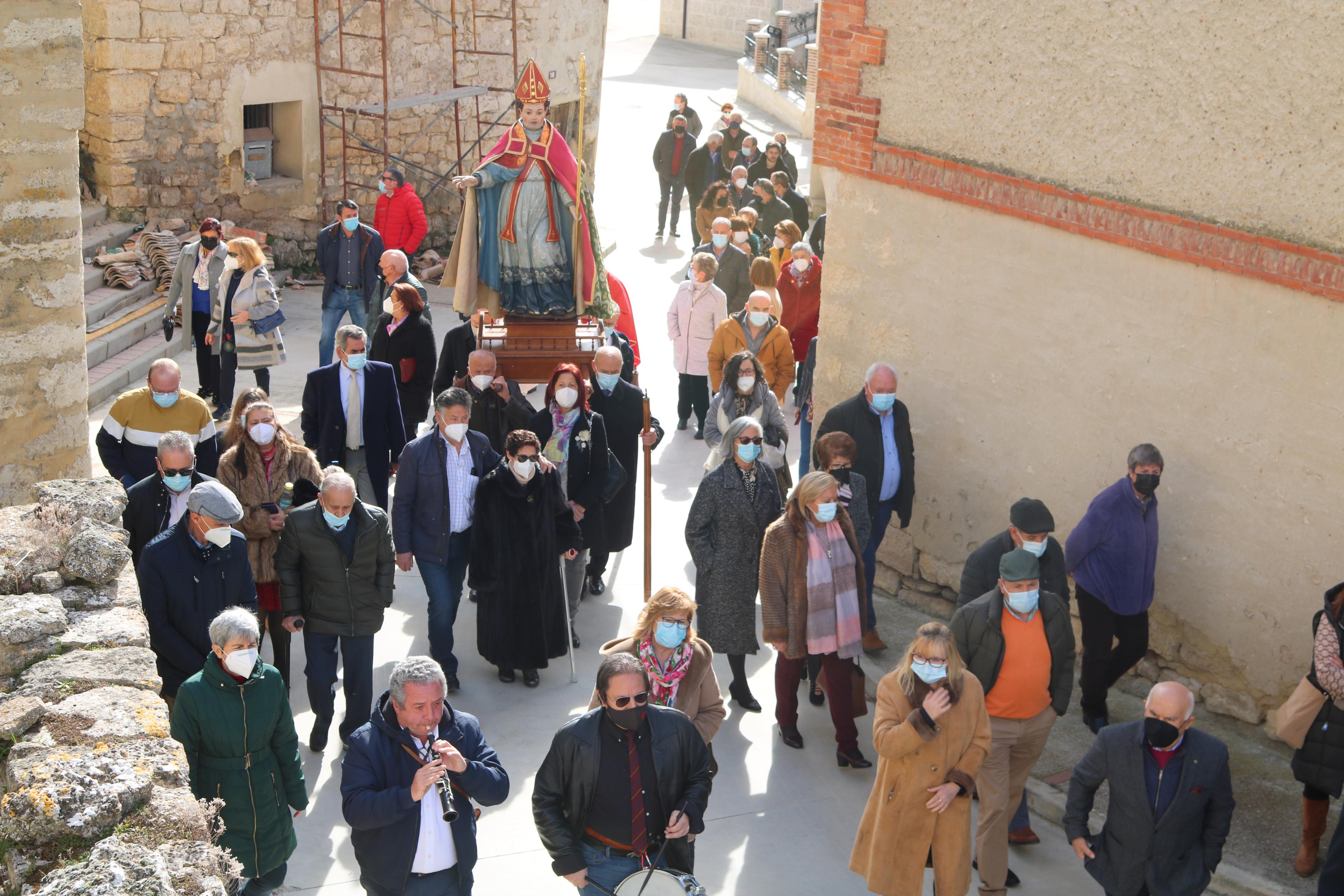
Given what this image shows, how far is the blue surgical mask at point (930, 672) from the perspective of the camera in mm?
5590

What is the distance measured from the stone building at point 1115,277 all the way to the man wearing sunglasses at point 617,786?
12.2 feet

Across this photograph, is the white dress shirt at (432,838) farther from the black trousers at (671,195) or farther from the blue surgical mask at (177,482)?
the black trousers at (671,195)

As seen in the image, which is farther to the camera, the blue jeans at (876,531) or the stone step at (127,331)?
the stone step at (127,331)

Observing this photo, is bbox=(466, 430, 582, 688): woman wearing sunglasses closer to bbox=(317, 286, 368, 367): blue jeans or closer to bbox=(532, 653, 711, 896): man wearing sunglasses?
bbox=(532, 653, 711, 896): man wearing sunglasses

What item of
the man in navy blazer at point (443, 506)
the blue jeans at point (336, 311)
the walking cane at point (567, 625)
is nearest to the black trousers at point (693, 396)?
the blue jeans at point (336, 311)

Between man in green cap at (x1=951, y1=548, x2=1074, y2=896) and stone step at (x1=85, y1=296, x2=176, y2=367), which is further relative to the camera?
stone step at (x1=85, y1=296, x2=176, y2=367)

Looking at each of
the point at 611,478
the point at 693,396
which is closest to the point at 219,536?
the point at 611,478

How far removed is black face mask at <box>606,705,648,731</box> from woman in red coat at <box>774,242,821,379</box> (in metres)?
6.95

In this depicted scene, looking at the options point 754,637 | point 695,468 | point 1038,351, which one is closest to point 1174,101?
point 1038,351

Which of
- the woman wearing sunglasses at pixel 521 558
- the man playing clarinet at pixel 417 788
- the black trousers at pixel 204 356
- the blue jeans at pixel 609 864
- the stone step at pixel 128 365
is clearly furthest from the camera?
the stone step at pixel 128 365

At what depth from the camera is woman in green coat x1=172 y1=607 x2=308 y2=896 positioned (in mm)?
5172

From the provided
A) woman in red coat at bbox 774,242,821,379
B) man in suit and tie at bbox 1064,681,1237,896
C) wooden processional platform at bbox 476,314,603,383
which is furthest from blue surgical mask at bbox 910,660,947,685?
woman in red coat at bbox 774,242,821,379

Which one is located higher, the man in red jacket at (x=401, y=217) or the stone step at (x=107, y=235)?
the man in red jacket at (x=401, y=217)

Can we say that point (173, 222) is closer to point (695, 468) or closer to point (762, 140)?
point (695, 468)
